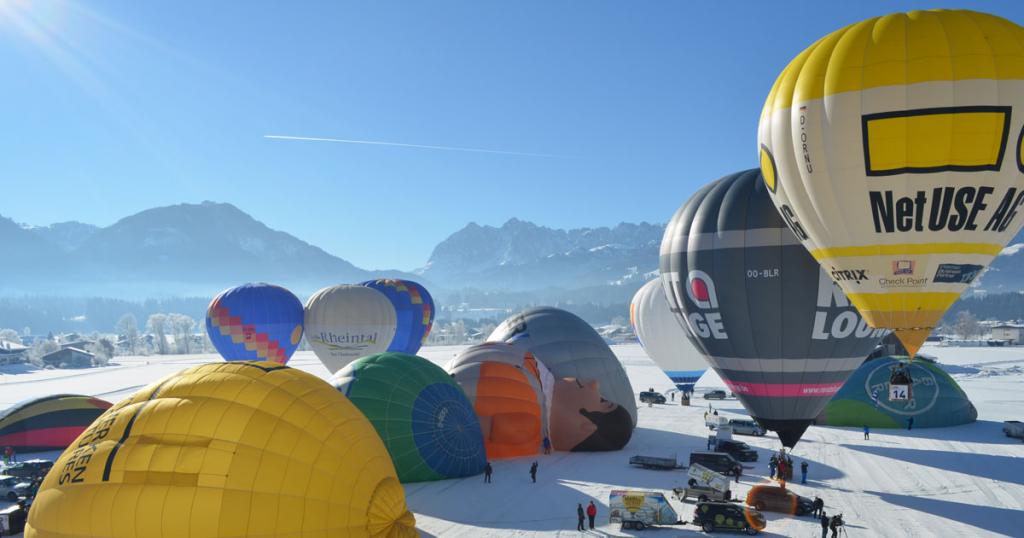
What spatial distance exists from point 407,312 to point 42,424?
18.6 meters

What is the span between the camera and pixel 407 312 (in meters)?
38.8

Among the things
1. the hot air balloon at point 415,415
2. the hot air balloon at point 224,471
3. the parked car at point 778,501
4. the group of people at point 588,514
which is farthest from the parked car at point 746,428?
the hot air balloon at point 224,471

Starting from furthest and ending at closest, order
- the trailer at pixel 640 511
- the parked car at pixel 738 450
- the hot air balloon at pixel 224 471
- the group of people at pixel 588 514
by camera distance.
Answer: the parked car at pixel 738 450 → the trailer at pixel 640 511 → the group of people at pixel 588 514 → the hot air balloon at pixel 224 471

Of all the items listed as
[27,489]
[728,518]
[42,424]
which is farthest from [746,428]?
[42,424]

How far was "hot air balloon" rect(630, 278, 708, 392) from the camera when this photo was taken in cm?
3344

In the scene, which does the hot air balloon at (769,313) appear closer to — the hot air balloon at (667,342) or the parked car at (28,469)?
the hot air balloon at (667,342)

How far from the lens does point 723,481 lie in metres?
16.5

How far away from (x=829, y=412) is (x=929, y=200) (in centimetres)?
1611

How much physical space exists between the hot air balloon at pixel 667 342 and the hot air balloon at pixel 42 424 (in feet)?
75.2

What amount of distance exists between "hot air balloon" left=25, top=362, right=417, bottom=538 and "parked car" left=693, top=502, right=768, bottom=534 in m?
7.28

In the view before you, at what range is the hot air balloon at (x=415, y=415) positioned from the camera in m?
17.7

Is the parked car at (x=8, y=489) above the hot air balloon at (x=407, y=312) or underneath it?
underneath

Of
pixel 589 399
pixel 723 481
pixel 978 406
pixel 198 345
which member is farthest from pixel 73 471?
pixel 198 345

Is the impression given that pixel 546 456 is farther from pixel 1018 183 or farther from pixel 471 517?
pixel 1018 183
